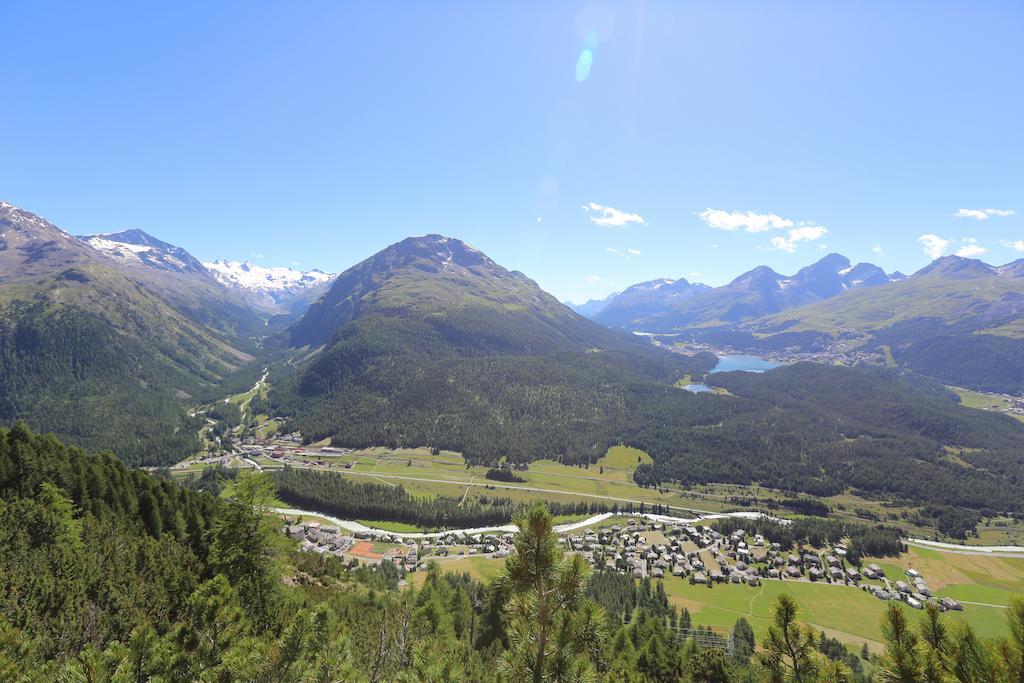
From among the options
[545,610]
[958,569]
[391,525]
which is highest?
[545,610]

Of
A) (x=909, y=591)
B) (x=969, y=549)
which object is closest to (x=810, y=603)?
(x=909, y=591)

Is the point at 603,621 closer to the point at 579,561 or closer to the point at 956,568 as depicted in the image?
the point at 579,561

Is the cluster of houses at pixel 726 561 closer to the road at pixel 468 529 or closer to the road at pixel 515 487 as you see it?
the road at pixel 468 529

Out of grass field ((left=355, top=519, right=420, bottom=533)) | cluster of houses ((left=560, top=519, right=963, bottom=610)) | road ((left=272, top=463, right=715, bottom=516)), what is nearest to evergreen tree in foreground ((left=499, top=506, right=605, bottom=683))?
cluster of houses ((left=560, top=519, right=963, bottom=610))

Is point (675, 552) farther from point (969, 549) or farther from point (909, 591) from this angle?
point (969, 549)

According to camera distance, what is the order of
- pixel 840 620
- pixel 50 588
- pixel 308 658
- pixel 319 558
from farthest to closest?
1. pixel 840 620
2. pixel 319 558
3. pixel 50 588
4. pixel 308 658

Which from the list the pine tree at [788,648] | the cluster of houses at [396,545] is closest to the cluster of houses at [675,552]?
the cluster of houses at [396,545]

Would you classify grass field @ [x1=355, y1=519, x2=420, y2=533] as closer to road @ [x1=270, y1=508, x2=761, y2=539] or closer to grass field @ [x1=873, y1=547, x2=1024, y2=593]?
road @ [x1=270, y1=508, x2=761, y2=539]

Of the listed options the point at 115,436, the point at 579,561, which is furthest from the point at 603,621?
the point at 115,436

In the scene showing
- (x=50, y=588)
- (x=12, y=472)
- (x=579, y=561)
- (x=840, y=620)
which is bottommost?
(x=840, y=620)
